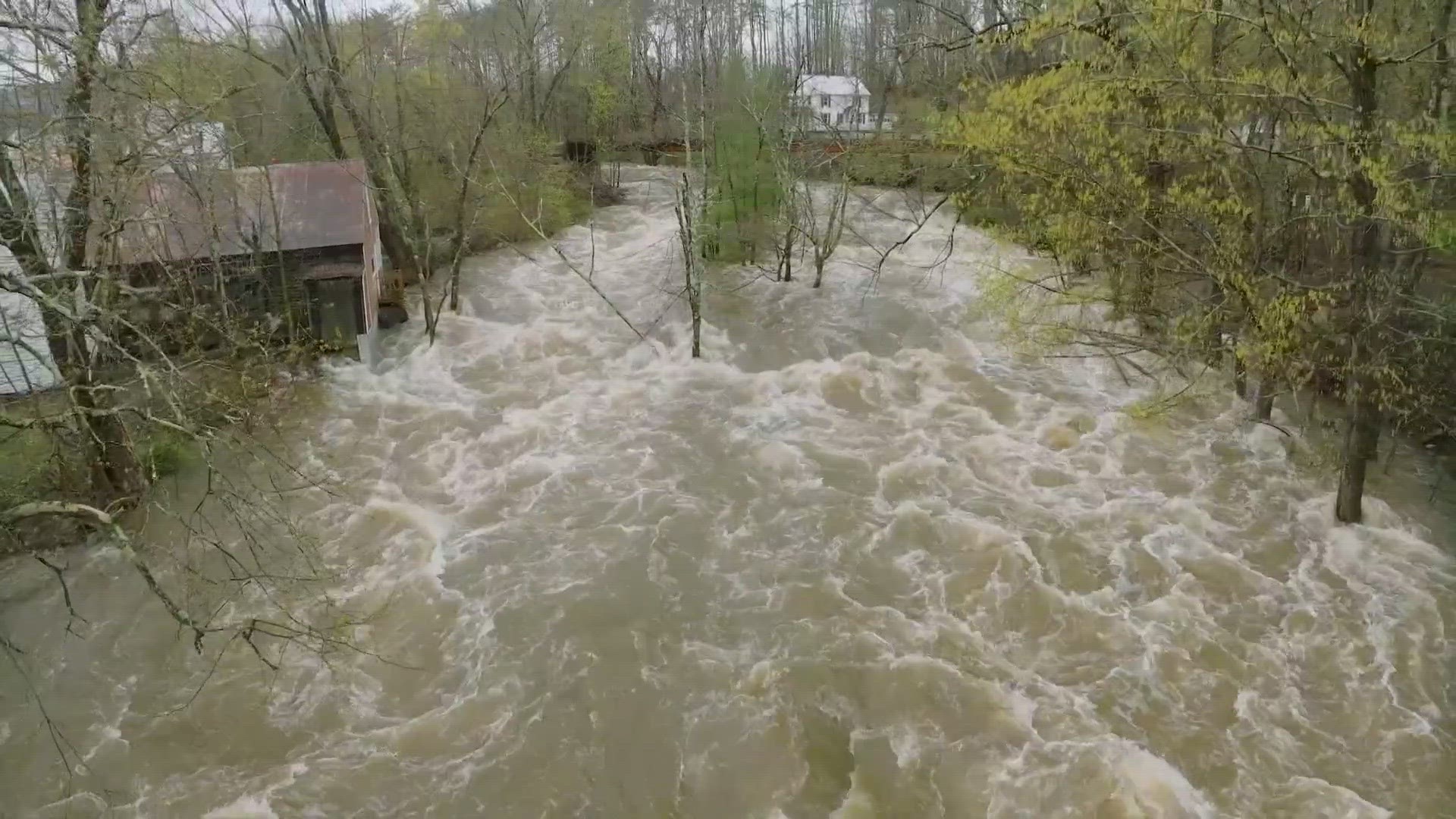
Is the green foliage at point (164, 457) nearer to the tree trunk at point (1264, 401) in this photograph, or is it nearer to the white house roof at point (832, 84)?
the tree trunk at point (1264, 401)

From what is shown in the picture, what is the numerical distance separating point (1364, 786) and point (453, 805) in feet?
24.6

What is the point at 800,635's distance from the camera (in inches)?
361

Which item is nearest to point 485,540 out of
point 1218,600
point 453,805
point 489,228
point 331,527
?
point 331,527

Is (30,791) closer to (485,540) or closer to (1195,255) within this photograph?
(485,540)

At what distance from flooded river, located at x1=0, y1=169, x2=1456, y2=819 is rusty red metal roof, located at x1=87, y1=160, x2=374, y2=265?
3408 millimetres

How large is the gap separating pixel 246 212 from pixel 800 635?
12284 millimetres

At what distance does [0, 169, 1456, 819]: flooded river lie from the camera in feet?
24.8

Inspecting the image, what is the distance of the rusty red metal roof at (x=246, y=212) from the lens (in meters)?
13.7

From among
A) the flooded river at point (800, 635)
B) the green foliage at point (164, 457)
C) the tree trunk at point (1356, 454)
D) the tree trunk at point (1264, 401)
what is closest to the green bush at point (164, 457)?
the green foliage at point (164, 457)

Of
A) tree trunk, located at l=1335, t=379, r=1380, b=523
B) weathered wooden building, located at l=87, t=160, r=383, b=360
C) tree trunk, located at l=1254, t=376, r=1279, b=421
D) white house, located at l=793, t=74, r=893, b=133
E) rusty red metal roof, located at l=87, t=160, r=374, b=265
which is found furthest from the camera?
white house, located at l=793, t=74, r=893, b=133

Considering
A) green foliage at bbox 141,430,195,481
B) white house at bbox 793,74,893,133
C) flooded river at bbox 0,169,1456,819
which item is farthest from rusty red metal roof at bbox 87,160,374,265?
white house at bbox 793,74,893,133

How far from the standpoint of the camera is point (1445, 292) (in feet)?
41.8

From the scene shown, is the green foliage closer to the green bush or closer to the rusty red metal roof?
the green bush

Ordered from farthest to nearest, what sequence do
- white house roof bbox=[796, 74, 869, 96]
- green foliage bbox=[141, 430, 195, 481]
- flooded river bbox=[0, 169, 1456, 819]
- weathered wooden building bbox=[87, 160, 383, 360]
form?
white house roof bbox=[796, 74, 869, 96] < weathered wooden building bbox=[87, 160, 383, 360] < green foliage bbox=[141, 430, 195, 481] < flooded river bbox=[0, 169, 1456, 819]
